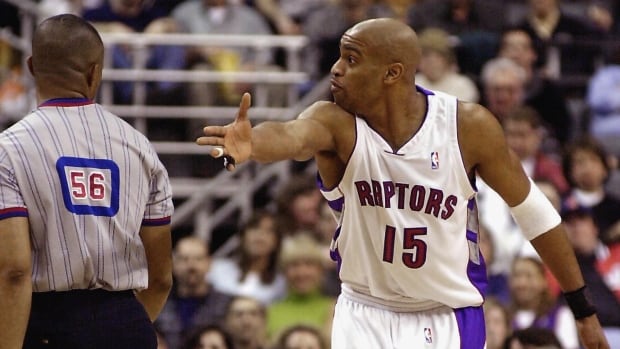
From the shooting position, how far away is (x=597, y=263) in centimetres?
930

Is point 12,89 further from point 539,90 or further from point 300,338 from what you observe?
point 539,90

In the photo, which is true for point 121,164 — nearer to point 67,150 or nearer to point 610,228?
point 67,150

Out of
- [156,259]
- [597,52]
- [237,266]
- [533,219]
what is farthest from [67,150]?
[597,52]

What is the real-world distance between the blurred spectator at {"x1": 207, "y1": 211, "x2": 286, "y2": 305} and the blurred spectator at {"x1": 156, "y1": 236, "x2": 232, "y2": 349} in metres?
0.32

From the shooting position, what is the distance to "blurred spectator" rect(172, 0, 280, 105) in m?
11.0

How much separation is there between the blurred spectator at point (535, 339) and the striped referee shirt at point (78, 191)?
294cm

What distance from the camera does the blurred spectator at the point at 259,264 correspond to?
942 cm

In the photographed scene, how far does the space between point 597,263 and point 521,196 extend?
3.82 m

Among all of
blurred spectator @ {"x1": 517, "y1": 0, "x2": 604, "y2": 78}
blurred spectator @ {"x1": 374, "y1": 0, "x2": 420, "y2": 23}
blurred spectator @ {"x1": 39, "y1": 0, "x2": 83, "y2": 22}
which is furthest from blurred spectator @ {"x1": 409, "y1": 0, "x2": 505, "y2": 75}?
blurred spectator @ {"x1": 39, "y1": 0, "x2": 83, "y2": 22}

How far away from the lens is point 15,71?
1191 centimetres

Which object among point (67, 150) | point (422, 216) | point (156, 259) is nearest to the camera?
point (67, 150)

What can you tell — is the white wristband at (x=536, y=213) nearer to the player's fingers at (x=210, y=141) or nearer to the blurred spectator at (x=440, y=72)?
the player's fingers at (x=210, y=141)

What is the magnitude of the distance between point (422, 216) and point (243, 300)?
3591 millimetres

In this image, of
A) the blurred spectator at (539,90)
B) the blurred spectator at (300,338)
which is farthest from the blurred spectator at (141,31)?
the blurred spectator at (300,338)
